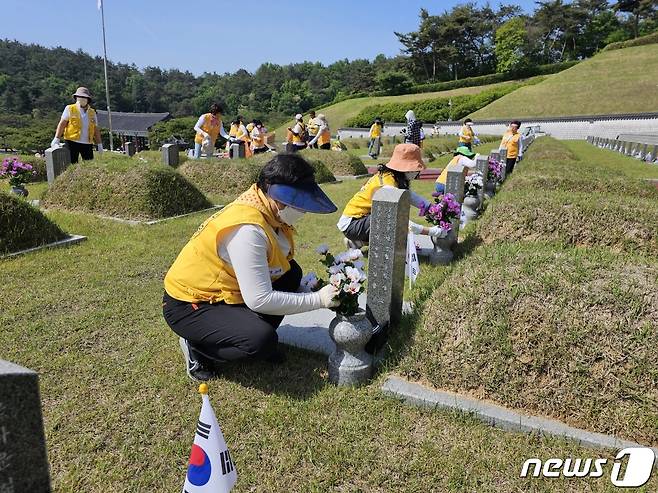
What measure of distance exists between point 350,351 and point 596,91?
50.1 m

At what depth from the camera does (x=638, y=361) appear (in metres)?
2.35

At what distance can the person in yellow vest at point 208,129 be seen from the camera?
416 inches

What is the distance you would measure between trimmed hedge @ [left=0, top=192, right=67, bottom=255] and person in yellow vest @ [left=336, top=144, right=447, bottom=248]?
3.41 m

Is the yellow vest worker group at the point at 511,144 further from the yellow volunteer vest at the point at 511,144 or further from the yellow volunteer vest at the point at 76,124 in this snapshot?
the yellow volunteer vest at the point at 76,124

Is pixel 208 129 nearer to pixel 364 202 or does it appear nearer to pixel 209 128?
pixel 209 128

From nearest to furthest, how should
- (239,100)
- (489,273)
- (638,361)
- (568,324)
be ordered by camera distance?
1. (638,361)
2. (568,324)
3. (489,273)
4. (239,100)

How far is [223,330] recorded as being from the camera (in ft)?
8.61

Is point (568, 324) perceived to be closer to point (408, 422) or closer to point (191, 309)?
point (408, 422)

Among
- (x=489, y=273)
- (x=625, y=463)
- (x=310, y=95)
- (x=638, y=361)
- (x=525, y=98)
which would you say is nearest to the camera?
(x=625, y=463)

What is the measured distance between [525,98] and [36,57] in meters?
105

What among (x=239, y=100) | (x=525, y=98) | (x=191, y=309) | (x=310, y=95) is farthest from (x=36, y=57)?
(x=191, y=309)

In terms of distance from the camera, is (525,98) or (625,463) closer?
(625,463)

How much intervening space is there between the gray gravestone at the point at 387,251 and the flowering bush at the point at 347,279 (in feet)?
0.73

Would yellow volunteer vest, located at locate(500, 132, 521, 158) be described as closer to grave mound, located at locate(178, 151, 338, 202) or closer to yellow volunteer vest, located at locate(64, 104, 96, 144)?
grave mound, located at locate(178, 151, 338, 202)
